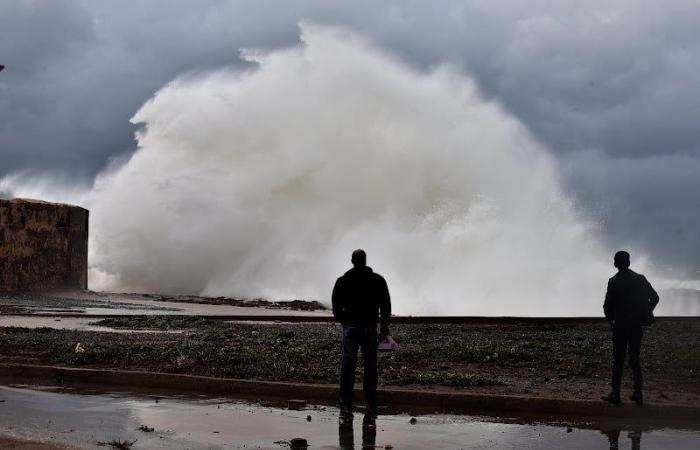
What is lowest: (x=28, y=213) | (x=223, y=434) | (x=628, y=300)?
(x=223, y=434)

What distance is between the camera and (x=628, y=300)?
8.21m

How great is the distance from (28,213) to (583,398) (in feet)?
85.1

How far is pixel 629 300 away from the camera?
323 inches

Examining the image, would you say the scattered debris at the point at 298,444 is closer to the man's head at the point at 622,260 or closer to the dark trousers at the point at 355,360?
the dark trousers at the point at 355,360

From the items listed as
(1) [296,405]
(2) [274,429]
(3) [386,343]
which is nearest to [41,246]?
(1) [296,405]

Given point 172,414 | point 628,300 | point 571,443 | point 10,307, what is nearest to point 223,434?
point 172,414

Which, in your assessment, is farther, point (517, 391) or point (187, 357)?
point (187, 357)

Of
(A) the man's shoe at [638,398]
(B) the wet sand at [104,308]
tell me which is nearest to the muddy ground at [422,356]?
(A) the man's shoe at [638,398]

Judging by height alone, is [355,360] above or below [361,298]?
below

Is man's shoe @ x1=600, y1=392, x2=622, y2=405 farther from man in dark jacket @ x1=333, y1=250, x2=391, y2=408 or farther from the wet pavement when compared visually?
man in dark jacket @ x1=333, y1=250, x2=391, y2=408

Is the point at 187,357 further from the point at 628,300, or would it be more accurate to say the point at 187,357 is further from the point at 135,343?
the point at 628,300

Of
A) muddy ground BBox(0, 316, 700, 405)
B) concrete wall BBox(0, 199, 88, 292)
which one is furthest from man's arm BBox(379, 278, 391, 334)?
concrete wall BBox(0, 199, 88, 292)

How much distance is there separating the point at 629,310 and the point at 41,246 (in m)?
26.6

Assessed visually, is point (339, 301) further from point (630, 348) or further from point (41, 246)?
point (41, 246)
